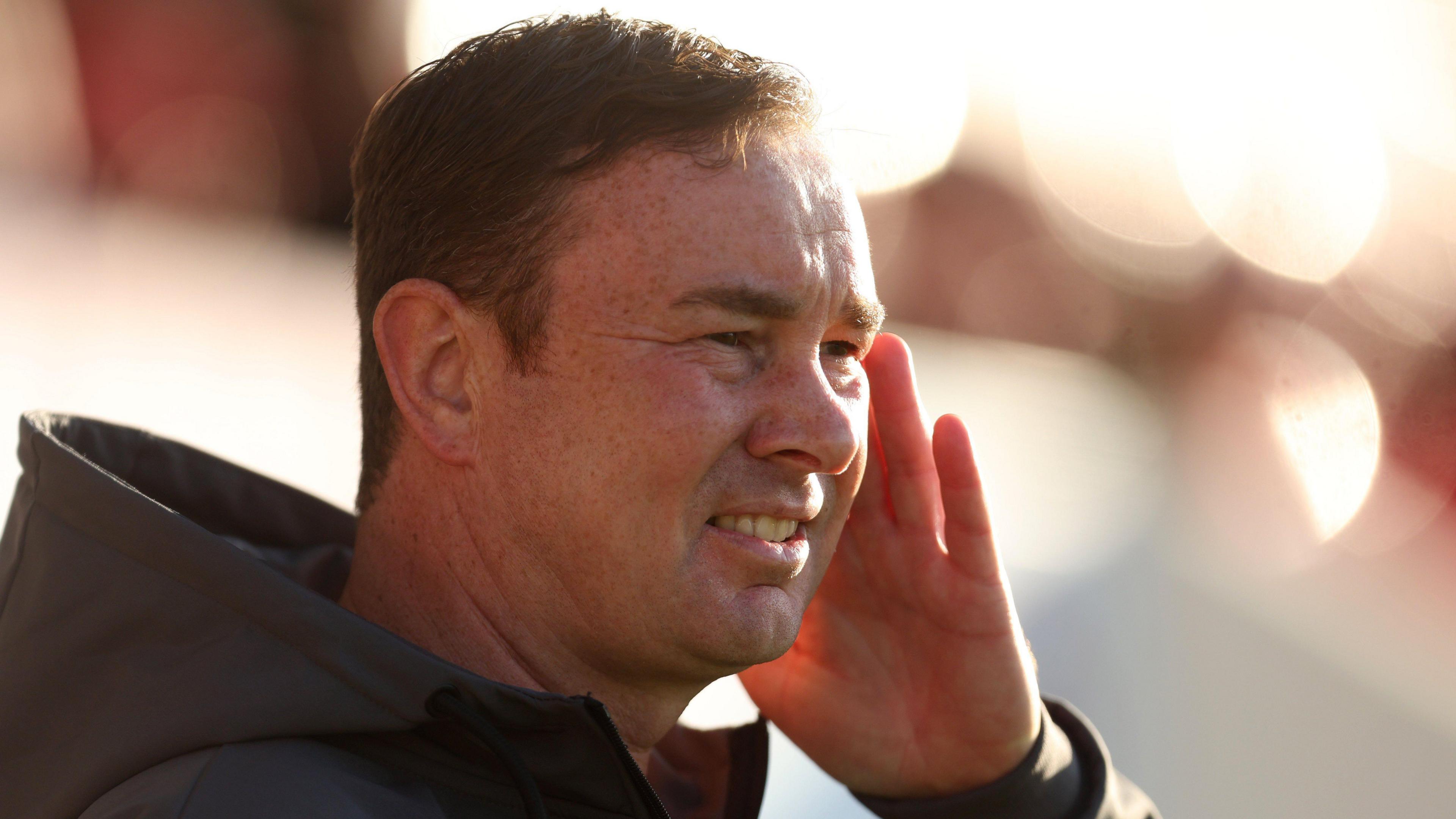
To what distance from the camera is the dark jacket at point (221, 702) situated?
1.19 metres

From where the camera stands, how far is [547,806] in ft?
4.55

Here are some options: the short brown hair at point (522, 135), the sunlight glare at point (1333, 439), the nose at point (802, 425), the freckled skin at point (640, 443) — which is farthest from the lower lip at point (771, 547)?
the sunlight glare at point (1333, 439)

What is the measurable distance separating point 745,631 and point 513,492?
38 cm

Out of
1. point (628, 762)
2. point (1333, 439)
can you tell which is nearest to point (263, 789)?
point (628, 762)

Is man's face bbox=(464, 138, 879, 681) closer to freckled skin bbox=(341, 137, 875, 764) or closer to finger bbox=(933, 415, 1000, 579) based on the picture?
freckled skin bbox=(341, 137, 875, 764)

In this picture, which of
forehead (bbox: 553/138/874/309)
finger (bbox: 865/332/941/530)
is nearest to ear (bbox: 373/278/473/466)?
forehead (bbox: 553/138/874/309)

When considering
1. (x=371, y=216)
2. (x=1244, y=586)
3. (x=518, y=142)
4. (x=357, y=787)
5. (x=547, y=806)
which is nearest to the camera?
(x=357, y=787)

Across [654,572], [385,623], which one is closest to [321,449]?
[385,623]

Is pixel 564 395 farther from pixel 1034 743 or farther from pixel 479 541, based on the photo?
pixel 1034 743

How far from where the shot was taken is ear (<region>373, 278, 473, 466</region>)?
5.14 ft

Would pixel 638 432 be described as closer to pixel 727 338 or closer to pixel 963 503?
pixel 727 338

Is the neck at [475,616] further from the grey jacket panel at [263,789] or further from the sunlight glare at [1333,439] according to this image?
the sunlight glare at [1333,439]

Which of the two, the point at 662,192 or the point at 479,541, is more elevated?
the point at 662,192

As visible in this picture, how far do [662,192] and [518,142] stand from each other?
0.77ft
